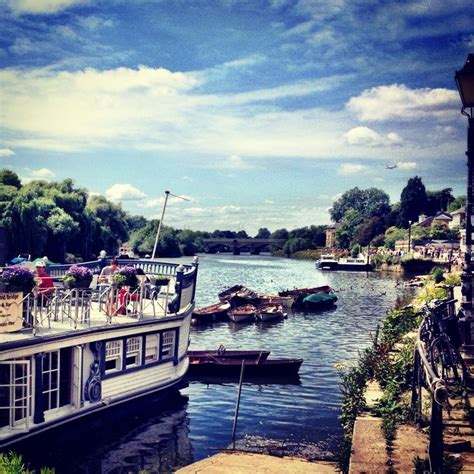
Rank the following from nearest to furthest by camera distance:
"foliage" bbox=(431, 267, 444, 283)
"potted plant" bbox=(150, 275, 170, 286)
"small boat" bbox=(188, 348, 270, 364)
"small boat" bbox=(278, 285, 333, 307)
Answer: "potted plant" bbox=(150, 275, 170, 286)
"small boat" bbox=(188, 348, 270, 364)
"foliage" bbox=(431, 267, 444, 283)
"small boat" bbox=(278, 285, 333, 307)

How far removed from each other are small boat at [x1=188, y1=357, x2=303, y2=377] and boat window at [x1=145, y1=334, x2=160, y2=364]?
779 centimetres

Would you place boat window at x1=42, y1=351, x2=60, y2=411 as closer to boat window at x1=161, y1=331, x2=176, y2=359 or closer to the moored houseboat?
the moored houseboat

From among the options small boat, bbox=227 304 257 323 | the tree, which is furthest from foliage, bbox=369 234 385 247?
small boat, bbox=227 304 257 323

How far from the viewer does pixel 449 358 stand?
13.6 metres

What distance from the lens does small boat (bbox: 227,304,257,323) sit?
165ft

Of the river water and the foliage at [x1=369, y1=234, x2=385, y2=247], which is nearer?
the river water

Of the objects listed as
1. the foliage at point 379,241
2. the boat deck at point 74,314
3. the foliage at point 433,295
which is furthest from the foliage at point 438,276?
the foliage at point 379,241

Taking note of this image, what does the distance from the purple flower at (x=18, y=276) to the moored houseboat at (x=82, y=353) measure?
436mm

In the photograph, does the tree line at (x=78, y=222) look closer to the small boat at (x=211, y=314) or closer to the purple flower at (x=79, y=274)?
the purple flower at (x=79, y=274)

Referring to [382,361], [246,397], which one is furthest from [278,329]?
[382,361]

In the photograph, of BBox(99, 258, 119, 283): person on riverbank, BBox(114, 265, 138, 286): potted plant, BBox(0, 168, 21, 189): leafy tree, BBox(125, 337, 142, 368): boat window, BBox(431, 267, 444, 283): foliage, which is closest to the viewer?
BBox(125, 337, 142, 368): boat window

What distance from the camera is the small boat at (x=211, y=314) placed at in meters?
49.3

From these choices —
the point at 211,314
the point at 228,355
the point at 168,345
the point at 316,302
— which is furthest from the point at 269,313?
the point at 168,345

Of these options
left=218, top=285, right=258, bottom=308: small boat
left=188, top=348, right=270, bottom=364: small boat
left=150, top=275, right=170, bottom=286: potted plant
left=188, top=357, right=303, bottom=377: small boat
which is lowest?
left=188, top=357, right=303, bottom=377: small boat
